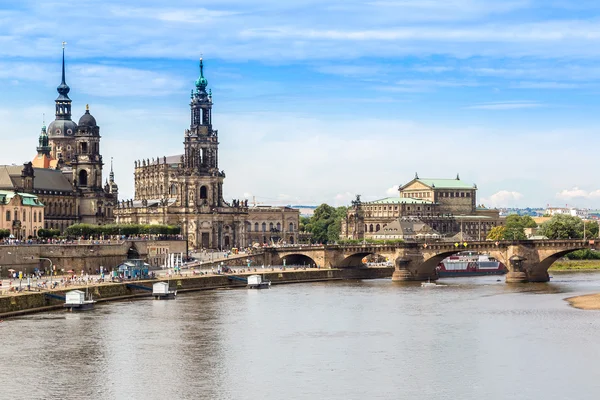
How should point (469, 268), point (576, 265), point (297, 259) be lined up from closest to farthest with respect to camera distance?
point (297, 259) < point (469, 268) < point (576, 265)

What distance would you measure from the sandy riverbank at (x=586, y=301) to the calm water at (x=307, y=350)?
5.36 ft

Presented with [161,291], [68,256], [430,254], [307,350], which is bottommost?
[307,350]

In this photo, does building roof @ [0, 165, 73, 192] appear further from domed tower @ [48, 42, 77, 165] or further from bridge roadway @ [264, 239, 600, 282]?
bridge roadway @ [264, 239, 600, 282]

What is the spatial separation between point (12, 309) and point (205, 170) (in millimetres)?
81273

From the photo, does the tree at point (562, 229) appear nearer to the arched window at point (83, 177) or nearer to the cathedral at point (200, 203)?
the cathedral at point (200, 203)

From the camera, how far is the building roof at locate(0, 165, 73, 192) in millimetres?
132000

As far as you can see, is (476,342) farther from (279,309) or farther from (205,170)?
(205,170)

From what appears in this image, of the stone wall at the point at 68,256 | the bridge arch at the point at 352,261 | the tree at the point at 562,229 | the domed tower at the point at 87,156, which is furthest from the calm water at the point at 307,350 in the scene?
the tree at the point at 562,229

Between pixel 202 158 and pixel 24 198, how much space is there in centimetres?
3632

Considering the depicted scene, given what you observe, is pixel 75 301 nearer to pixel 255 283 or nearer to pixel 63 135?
pixel 255 283

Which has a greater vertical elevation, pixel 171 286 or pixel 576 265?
pixel 576 265

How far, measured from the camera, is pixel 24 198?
126 meters

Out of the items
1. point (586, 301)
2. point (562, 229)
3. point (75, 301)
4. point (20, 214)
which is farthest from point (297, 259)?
point (75, 301)

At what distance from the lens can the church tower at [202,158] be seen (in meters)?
155
